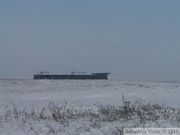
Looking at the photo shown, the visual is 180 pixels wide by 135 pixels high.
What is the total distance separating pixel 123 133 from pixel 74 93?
1653 centimetres

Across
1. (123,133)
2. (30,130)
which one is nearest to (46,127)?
(30,130)

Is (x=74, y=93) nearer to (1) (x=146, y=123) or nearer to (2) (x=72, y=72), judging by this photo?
(1) (x=146, y=123)

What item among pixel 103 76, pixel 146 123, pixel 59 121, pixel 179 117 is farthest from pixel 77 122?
pixel 103 76

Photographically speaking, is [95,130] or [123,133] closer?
[123,133]

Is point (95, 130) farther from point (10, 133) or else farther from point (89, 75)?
point (89, 75)

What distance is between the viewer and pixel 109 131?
9867 millimetres

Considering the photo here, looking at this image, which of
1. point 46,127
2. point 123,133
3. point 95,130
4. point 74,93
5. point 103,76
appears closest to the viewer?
point 123,133

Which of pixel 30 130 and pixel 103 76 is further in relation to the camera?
pixel 103 76

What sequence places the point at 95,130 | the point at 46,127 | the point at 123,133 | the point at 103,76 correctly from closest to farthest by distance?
the point at 123,133 < the point at 95,130 < the point at 46,127 < the point at 103,76

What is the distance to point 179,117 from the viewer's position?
1067cm

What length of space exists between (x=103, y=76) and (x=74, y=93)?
40620 millimetres

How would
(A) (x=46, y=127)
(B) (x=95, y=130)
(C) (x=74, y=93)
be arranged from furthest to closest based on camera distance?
(C) (x=74, y=93)
(A) (x=46, y=127)
(B) (x=95, y=130)

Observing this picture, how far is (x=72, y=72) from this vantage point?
6788 cm

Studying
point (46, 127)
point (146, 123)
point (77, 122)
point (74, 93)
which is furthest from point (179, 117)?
point (74, 93)
